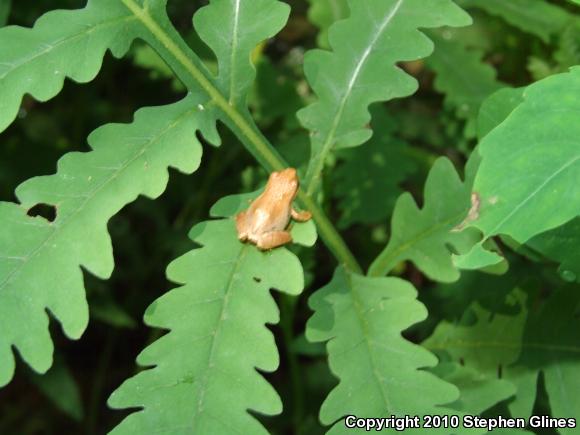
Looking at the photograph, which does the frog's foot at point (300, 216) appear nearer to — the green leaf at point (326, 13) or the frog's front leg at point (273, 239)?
the frog's front leg at point (273, 239)

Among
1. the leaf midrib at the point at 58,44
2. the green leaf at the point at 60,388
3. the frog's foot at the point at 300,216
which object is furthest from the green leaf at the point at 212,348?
the green leaf at the point at 60,388

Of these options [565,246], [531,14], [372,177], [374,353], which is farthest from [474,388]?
[531,14]

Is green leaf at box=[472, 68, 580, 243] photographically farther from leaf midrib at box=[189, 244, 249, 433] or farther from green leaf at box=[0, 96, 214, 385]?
green leaf at box=[0, 96, 214, 385]

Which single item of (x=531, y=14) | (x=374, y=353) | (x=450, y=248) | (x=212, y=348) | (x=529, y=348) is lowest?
(x=529, y=348)

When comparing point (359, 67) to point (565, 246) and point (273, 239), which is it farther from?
point (565, 246)

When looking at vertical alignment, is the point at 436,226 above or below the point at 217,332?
below

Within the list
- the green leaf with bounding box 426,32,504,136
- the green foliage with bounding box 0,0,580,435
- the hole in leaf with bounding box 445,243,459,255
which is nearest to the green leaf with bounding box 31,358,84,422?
the green foliage with bounding box 0,0,580,435

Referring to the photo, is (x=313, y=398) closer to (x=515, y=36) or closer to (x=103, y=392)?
(x=103, y=392)

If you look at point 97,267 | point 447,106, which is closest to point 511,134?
point 97,267
